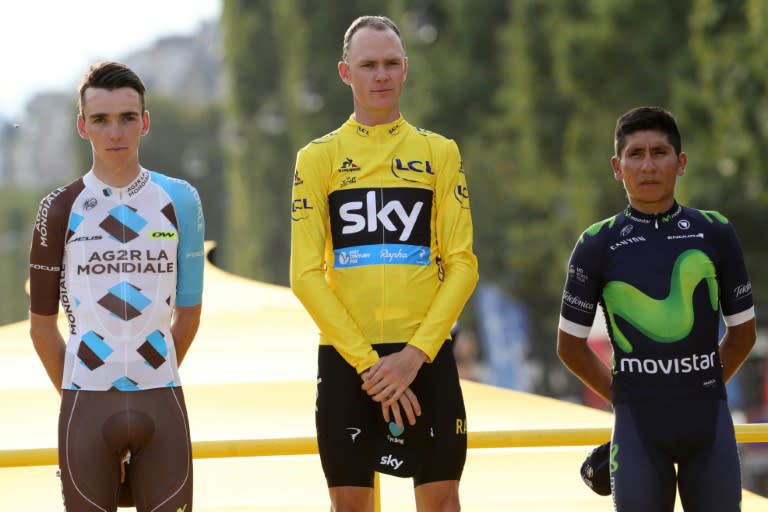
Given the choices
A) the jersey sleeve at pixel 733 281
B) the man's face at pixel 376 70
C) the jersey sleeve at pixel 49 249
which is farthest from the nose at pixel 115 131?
the jersey sleeve at pixel 733 281

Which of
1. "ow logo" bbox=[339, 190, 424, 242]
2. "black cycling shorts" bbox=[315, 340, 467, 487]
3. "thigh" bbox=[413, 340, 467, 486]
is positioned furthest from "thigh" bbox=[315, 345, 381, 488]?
"ow logo" bbox=[339, 190, 424, 242]

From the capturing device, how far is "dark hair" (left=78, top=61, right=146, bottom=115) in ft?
17.3

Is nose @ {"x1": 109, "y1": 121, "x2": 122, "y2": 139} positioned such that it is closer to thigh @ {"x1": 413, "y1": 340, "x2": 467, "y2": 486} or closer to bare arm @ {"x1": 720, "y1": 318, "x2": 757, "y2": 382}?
thigh @ {"x1": 413, "y1": 340, "x2": 467, "y2": 486}

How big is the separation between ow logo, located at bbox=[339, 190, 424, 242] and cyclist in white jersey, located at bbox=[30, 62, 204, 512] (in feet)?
1.71

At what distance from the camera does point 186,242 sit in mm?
5309

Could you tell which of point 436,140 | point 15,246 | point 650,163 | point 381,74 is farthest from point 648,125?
point 15,246

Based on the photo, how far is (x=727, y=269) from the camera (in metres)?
5.45

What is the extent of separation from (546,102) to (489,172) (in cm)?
464

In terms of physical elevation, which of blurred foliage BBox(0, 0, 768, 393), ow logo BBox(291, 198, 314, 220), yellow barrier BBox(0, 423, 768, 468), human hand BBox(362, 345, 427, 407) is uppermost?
blurred foliage BBox(0, 0, 768, 393)

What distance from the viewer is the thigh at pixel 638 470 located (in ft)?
17.3

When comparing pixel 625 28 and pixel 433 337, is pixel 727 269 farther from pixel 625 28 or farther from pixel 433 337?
pixel 625 28

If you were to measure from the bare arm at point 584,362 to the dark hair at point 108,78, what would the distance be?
5.74 ft

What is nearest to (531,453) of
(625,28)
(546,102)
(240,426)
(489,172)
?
(240,426)

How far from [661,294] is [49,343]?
210 cm
